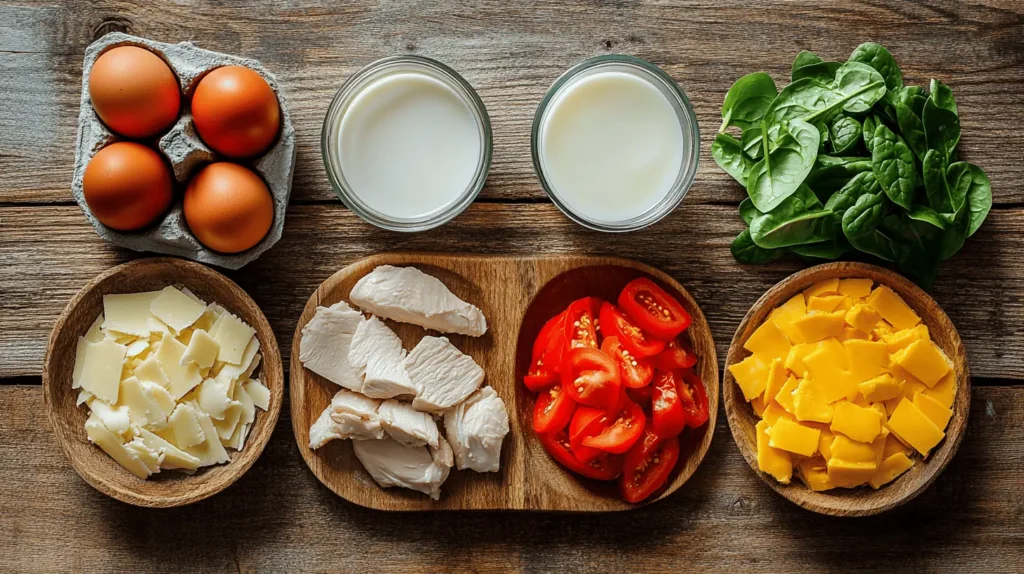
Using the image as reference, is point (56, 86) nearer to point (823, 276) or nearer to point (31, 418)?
point (31, 418)

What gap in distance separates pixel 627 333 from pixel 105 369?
3.89 feet

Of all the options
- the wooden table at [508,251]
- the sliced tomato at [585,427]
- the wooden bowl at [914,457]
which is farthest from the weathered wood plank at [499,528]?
the sliced tomato at [585,427]

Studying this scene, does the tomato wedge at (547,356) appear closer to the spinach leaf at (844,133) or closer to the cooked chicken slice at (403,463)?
the cooked chicken slice at (403,463)

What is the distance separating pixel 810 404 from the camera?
1.63m

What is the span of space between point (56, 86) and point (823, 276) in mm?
1903

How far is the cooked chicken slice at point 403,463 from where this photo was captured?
5.54ft

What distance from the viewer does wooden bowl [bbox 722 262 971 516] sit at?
5.50 ft

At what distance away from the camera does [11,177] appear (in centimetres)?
177

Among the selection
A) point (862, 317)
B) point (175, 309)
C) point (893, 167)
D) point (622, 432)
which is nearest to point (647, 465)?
point (622, 432)


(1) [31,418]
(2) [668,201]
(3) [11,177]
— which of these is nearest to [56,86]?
(3) [11,177]

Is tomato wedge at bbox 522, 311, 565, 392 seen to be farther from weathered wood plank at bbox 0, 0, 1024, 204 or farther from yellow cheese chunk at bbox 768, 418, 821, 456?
yellow cheese chunk at bbox 768, 418, 821, 456

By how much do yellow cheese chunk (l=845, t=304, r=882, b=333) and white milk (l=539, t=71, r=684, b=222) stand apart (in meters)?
0.51

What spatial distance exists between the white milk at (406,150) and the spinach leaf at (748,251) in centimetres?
66

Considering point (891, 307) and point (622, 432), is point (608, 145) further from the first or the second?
point (891, 307)
